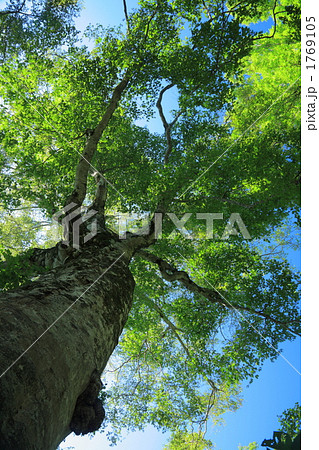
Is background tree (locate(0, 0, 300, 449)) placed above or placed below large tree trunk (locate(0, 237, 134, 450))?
above

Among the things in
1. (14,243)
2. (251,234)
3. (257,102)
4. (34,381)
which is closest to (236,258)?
(251,234)

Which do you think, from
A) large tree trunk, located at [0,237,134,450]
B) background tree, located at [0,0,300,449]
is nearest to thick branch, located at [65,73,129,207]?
background tree, located at [0,0,300,449]

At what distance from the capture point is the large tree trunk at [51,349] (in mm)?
1694

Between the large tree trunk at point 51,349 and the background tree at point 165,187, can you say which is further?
the background tree at point 165,187

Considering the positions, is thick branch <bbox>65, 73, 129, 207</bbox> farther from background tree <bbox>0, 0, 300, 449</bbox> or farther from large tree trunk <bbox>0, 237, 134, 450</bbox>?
large tree trunk <bbox>0, 237, 134, 450</bbox>

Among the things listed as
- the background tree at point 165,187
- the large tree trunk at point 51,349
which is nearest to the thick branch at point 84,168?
the background tree at point 165,187

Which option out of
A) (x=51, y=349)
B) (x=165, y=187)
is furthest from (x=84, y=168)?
(x=51, y=349)

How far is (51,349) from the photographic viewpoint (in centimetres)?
217

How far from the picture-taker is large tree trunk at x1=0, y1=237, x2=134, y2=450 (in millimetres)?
1694

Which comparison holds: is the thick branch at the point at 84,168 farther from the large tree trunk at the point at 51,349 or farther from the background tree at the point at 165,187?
the large tree trunk at the point at 51,349

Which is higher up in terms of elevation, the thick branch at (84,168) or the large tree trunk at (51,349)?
the thick branch at (84,168)

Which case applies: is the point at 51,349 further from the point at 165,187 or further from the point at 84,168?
the point at 165,187
